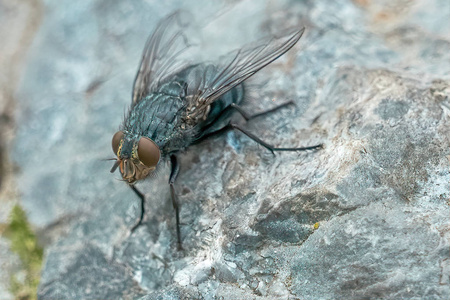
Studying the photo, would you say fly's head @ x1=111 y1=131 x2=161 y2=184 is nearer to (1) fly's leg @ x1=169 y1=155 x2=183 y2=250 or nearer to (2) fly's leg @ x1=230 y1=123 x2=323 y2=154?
(1) fly's leg @ x1=169 y1=155 x2=183 y2=250

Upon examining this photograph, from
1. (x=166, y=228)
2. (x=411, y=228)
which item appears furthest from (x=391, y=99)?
(x=166, y=228)

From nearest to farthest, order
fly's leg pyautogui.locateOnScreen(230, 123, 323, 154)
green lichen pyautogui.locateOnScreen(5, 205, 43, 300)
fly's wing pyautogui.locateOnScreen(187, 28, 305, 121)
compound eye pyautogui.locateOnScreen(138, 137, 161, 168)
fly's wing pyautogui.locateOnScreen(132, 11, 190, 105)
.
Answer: compound eye pyautogui.locateOnScreen(138, 137, 161, 168), fly's leg pyautogui.locateOnScreen(230, 123, 323, 154), fly's wing pyautogui.locateOnScreen(187, 28, 305, 121), green lichen pyautogui.locateOnScreen(5, 205, 43, 300), fly's wing pyautogui.locateOnScreen(132, 11, 190, 105)

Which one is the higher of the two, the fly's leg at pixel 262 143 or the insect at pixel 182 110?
the insect at pixel 182 110

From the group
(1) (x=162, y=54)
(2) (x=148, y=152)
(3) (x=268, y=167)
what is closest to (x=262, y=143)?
(3) (x=268, y=167)

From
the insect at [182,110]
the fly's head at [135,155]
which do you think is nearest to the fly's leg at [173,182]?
the insect at [182,110]

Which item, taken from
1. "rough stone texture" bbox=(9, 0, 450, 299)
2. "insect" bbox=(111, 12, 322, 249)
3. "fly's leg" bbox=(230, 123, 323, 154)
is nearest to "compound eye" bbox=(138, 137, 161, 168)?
"insect" bbox=(111, 12, 322, 249)

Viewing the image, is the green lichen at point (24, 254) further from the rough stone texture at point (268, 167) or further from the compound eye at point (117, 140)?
the compound eye at point (117, 140)

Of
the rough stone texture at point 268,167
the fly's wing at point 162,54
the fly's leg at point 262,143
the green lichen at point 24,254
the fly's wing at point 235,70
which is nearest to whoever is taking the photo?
the rough stone texture at point 268,167
